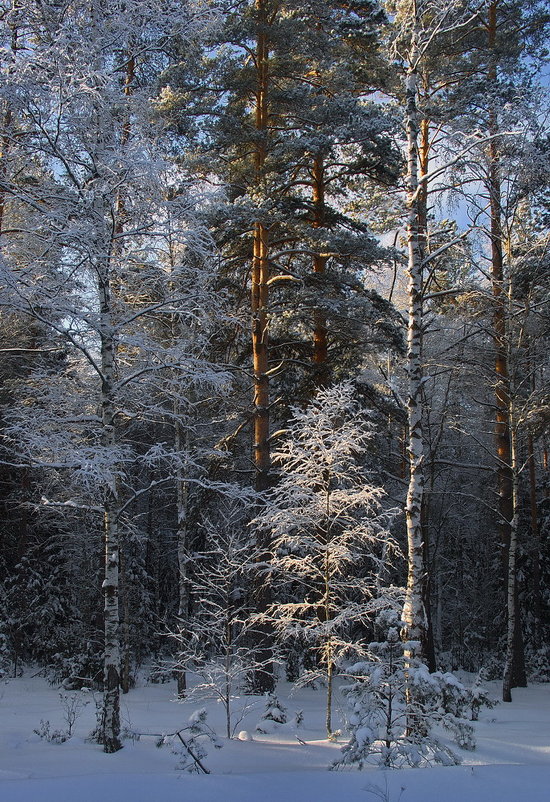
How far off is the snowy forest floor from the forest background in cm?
91

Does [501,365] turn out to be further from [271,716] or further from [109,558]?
[109,558]

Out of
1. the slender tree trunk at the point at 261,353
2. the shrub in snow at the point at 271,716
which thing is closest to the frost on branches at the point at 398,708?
the shrub in snow at the point at 271,716

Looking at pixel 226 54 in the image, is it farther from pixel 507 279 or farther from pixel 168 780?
pixel 168 780

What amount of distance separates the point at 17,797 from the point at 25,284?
5154 millimetres

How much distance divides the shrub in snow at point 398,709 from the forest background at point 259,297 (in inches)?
10.3

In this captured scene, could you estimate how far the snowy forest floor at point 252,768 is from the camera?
4.72 metres

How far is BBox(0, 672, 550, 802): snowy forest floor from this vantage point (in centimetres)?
472

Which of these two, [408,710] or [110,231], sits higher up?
[110,231]

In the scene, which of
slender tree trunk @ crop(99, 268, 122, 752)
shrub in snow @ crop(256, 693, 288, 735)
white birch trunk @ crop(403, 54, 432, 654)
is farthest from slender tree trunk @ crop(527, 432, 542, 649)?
slender tree trunk @ crop(99, 268, 122, 752)

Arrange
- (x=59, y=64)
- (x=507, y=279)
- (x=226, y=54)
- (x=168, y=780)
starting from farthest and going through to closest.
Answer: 1. (x=507, y=279)
2. (x=226, y=54)
3. (x=59, y=64)
4. (x=168, y=780)

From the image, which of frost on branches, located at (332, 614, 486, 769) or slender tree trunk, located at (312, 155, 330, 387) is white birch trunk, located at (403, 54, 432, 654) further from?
slender tree trunk, located at (312, 155, 330, 387)

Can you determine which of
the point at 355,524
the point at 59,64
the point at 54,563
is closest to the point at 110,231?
the point at 59,64

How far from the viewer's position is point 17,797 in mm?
4699

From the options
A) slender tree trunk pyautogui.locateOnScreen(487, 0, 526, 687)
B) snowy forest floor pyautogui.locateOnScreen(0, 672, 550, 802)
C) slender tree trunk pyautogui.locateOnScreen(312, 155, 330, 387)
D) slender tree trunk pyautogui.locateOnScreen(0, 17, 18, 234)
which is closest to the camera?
snowy forest floor pyautogui.locateOnScreen(0, 672, 550, 802)
